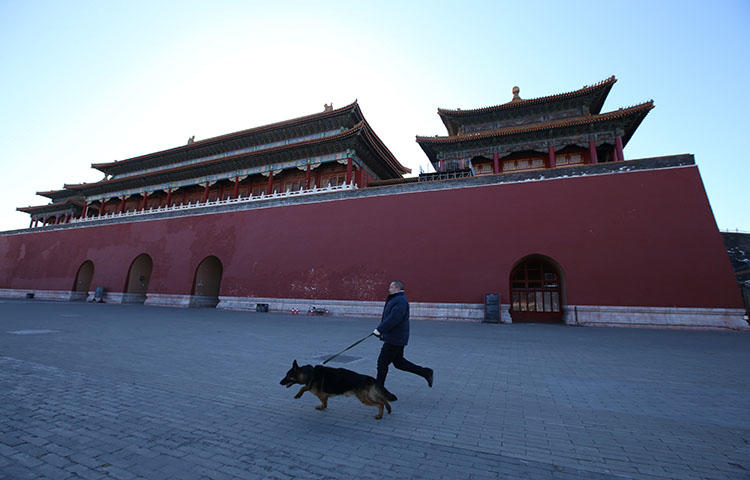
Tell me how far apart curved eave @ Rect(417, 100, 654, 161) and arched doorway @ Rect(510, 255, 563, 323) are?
6.41m

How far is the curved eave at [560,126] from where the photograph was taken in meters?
13.2

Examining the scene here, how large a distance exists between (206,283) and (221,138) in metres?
9.72

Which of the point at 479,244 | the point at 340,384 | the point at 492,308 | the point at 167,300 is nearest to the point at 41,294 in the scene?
the point at 167,300

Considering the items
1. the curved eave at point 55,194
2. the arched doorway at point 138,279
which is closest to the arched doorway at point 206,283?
the arched doorway at point 138,279

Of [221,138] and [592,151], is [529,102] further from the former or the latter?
[221,138]

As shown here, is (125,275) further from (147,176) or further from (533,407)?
(533,407)

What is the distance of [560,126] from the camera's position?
46.3 feet

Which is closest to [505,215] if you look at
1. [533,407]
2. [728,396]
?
[728,396]

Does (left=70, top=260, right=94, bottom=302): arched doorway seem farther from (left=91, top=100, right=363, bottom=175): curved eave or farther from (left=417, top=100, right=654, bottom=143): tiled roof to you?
(left=417, top=100, right=654, bottom=143): tiled roof

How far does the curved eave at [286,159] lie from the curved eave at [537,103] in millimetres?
3860

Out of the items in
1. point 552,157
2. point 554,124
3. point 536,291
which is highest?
point 554,124

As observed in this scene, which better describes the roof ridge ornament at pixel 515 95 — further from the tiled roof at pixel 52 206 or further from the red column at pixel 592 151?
the tiled roof at pixel 52 206

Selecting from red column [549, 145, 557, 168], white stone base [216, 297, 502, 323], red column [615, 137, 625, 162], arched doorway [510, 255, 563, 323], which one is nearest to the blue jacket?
white stone base [216, 297, 502, 323]

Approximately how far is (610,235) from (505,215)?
3140 millimetres
